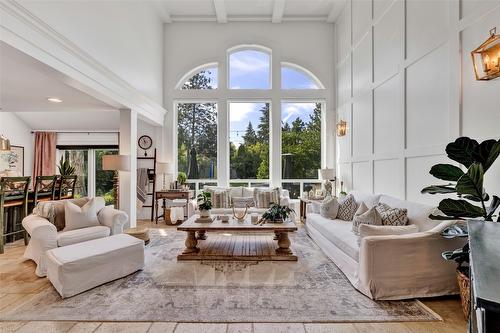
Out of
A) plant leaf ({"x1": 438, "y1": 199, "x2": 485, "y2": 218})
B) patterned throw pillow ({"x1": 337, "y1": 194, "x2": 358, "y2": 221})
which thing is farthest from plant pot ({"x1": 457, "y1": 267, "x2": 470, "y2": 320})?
patterned throw pillow ({"x1": 337, "y1": 194, "x2": 358, "y2": 221})

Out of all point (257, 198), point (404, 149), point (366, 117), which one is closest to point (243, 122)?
point (257, 198)

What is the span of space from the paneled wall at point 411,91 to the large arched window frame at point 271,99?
1.11 metres

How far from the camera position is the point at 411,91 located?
3.67m

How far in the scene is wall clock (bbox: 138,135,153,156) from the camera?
7031mm

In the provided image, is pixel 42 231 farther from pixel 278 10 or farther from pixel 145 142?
pixel 278 10

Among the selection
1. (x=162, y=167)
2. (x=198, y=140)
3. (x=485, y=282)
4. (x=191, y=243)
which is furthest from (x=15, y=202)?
(x=485, y=282)

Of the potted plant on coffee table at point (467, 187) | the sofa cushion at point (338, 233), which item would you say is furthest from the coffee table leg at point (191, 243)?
the potted plant on coffee table at point (467, 187)

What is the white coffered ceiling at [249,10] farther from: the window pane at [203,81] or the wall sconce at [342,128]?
the wall sconce at [342,128]

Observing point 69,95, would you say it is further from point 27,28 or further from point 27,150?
point 27,150

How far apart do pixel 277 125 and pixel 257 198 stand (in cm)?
214

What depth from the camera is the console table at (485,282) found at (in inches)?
26.3

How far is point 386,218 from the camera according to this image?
3223 mm

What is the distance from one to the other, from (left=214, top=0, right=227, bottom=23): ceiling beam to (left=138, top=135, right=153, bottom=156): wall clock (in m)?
3.47

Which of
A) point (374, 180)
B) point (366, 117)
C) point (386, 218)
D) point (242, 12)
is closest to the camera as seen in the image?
point (386, 218)
